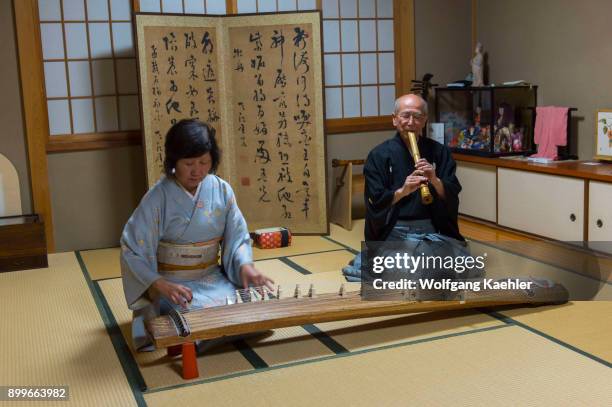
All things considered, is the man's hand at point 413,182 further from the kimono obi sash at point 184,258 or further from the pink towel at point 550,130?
the pink towel at point 550,130

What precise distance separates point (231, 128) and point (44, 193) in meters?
1.42

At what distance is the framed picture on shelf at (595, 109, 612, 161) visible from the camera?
4.66 m

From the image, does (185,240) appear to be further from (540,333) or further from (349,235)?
(349,235)

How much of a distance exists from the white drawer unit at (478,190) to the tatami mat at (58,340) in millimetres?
3001

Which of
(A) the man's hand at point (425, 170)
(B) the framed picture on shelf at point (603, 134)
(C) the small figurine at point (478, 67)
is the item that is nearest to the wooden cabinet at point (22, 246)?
(A) the man's hand at point (425, 170)

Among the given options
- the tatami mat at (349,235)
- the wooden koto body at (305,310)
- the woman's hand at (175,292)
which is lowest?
the tatami mat at (349,235)

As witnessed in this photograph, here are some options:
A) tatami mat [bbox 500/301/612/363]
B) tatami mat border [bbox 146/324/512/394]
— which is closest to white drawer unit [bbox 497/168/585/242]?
tatami mat [bbox 500/301/612/363]

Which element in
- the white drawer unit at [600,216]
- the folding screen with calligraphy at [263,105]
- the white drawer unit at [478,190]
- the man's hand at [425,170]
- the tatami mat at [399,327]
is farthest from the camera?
the white drawer unit at [478,190]

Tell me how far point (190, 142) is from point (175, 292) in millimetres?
605

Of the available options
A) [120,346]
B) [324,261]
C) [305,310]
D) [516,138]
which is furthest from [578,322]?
[516,138]

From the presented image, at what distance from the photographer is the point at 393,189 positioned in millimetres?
3682

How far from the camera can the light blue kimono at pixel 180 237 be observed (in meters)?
2.95

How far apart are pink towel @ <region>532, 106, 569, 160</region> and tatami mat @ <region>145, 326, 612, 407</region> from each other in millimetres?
2461

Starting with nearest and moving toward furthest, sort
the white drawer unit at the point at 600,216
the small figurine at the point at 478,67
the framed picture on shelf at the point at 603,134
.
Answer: the white drawer unit at the point at 600,216, the framed picture on shelf at the point at 603,134, the small figurine at the point at 478,67
